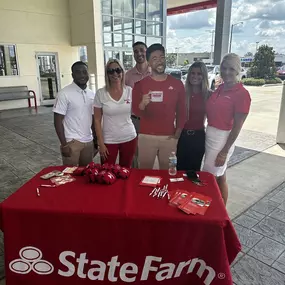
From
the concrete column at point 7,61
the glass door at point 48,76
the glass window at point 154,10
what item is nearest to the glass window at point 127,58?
the glass window at point 154,10

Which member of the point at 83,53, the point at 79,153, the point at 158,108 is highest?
the point at 83,53

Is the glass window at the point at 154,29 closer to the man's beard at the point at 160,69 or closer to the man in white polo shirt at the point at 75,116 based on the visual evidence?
the man in white polo shirt at the point at 75,116

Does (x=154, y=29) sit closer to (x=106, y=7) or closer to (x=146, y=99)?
(x=106, y=7)

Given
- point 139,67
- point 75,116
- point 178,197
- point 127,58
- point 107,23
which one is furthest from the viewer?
point 127,58

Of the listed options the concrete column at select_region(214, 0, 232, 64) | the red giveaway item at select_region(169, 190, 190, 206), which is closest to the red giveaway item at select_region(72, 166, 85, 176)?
the red giveaway item at select_region(169, 190, 190, 206)

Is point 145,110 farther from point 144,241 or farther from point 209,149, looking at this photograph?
point 144,241

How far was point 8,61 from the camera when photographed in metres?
10.0

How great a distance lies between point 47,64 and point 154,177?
1058 cm

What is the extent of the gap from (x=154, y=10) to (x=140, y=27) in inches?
47.2

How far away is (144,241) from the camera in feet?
5.15

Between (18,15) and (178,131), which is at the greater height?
(18,15)

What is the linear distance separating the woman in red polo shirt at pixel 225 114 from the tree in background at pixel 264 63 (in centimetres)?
2173

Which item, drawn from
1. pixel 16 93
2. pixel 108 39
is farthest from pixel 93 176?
pixel 108 39

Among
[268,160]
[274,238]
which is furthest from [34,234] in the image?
[268,160]
